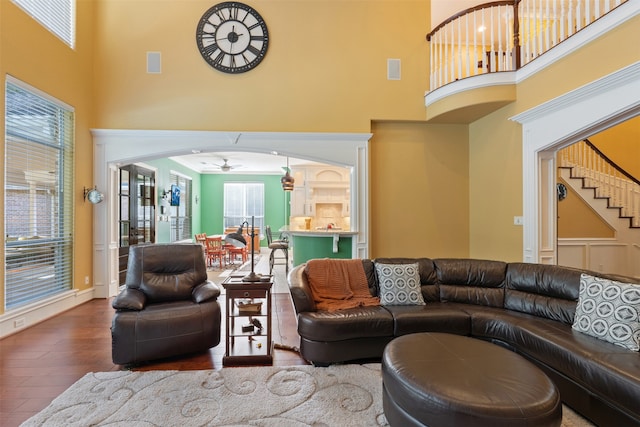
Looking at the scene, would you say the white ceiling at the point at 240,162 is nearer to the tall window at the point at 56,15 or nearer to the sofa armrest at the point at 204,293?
the tall window at the point at 56,15

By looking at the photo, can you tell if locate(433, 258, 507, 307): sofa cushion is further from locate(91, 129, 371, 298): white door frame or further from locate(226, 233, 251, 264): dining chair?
locate(226, 233, 251, 264): dining chair

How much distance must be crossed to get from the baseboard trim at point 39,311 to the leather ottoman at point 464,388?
4.25m

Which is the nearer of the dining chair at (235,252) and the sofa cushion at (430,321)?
the sofa cushion at (430,321)

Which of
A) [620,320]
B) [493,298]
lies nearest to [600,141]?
[493,298]

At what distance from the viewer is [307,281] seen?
10.9ft

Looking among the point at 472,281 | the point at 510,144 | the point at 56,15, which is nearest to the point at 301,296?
the point at 472,281

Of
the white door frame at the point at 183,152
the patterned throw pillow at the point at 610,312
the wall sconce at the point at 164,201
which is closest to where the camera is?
the patterned throw pillow at the point at 610,312

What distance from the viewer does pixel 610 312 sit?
7.53 feet

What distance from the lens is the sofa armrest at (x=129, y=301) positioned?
9.30ft

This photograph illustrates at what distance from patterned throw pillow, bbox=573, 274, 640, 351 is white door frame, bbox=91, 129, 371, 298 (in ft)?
10.5

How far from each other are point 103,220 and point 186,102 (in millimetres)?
2369

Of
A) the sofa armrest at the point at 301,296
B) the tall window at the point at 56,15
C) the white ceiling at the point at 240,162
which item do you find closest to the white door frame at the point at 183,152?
the tall window at the point at 56,15

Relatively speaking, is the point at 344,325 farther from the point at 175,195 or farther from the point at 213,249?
the point at 175,195

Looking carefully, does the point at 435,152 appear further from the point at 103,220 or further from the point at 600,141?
the point at 103,220
